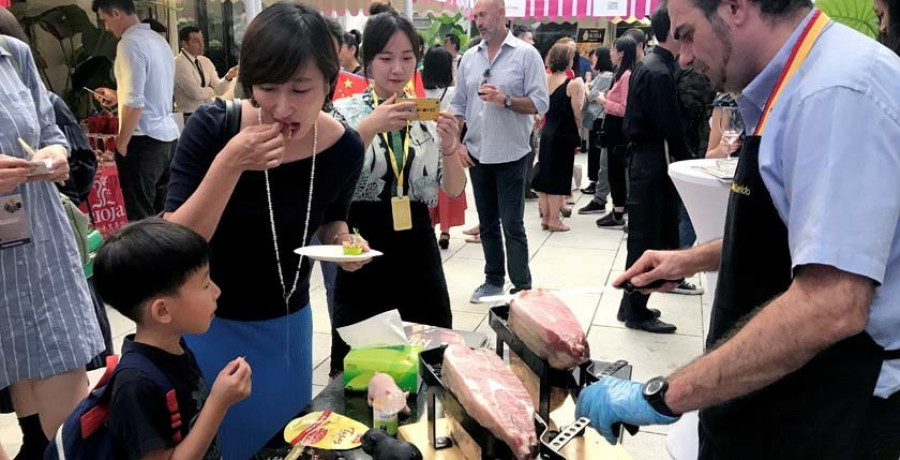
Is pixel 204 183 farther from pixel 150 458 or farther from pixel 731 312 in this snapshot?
pixel 731 312

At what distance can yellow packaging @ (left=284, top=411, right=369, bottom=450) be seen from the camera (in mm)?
1463

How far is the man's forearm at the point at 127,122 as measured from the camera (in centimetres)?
489

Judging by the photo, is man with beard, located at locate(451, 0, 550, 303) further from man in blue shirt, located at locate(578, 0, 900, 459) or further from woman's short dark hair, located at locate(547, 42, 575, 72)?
man in blue shirt, located at locate(578, 0, 900, 459)

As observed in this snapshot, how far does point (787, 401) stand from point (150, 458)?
1262 mm

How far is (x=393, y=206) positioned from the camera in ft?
8.42

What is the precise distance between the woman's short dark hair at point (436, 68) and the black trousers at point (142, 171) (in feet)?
7.35

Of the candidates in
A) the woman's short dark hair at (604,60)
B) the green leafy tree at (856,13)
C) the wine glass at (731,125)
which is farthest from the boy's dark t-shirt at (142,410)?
the woman's short dark hair at (604,60)

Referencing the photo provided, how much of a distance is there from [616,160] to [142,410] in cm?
641

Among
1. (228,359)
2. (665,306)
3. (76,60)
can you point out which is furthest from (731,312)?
(76,60)

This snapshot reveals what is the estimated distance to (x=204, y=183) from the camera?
1604 mm

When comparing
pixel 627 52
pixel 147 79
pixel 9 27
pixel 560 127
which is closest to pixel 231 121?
pixel 9 27

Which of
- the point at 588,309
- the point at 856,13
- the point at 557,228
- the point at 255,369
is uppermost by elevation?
the point at 856,13

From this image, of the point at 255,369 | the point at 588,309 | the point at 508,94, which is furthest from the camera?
the point at 508,94

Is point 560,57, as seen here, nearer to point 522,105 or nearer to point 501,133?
point 522,105
